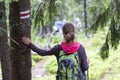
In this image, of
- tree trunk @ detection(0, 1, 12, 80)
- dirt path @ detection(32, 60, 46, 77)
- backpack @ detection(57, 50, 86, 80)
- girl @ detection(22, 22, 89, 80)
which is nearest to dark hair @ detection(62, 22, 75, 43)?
girl @ detection(22, 22, 89, 80)

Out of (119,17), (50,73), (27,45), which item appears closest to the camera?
(27,45)

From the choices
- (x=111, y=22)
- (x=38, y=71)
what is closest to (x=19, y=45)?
(x=111, y=22)

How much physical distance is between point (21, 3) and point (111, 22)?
5.49ft

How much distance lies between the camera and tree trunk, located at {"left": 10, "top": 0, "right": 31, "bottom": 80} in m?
4.24

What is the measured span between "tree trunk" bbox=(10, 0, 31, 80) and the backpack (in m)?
0.66

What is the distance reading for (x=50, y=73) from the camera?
1028 centimetres

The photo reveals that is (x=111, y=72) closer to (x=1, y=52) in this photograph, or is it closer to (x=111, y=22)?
(x=111, y=22)

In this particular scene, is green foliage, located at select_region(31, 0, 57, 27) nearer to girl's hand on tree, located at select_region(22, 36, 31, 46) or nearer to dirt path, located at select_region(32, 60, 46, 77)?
girl's hand on tree, located at select_region(22, 36, 31, 46)

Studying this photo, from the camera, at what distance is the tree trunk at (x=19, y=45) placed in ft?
13.9

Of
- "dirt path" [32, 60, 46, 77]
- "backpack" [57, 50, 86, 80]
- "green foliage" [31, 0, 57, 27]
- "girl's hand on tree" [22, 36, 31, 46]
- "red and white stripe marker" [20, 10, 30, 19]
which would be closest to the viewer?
"backpack" [57, 50, 86, 80]

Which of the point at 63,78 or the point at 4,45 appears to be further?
the point at 4,45

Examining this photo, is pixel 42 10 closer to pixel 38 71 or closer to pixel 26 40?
pixel 26 40

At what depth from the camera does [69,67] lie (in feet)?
12.3

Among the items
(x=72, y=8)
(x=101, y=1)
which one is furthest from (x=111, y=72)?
(x=72, y=8)
